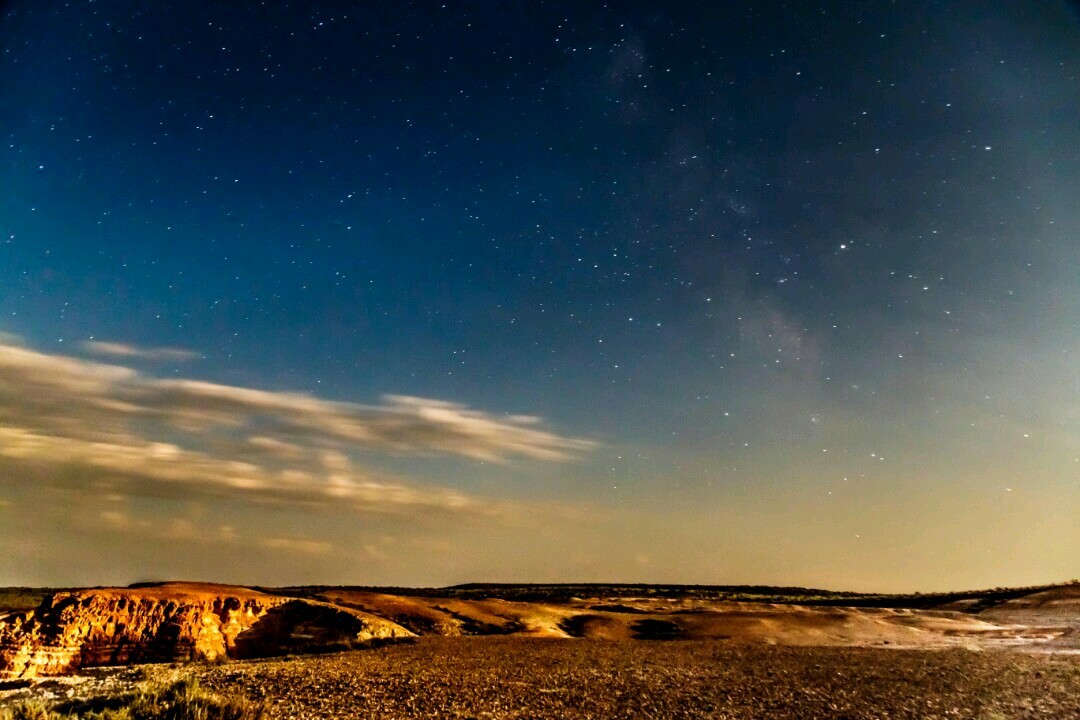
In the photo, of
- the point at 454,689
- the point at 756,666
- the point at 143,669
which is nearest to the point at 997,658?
the point at 756,666

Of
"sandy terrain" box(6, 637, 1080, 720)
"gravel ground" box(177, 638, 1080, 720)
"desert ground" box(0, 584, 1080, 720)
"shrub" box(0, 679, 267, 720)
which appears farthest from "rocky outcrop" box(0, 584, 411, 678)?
"shrub" box(0, 679, 267, 720)

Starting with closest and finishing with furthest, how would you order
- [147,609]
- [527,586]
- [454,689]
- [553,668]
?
[454,689], [553,668], [147,609], [527,586]

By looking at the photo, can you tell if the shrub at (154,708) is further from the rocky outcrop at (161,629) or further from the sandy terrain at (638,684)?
the rocky outcrop at (161,629)

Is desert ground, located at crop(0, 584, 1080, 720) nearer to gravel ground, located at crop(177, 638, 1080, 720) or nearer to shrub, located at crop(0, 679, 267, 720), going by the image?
gravel ground, located at crop(177, 638, 1080, 720)

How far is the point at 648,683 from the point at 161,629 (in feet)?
77.8

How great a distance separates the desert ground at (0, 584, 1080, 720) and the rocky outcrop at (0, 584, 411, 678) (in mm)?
72

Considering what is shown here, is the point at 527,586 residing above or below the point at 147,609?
below

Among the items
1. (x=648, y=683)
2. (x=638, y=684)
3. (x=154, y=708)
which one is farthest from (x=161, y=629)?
(x=648, y=683)

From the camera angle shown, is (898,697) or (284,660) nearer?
(898,697)

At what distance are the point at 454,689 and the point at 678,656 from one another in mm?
12570

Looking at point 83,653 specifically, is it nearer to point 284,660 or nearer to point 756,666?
point 284,660

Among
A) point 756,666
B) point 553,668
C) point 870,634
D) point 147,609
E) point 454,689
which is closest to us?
point 454,689

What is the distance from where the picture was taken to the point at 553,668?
24.6 m

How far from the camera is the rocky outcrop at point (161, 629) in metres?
29.6
